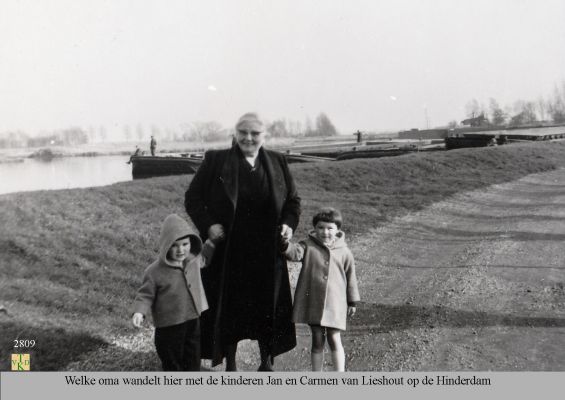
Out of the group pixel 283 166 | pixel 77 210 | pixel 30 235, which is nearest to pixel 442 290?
pixel 283 166

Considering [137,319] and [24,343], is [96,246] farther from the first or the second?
[137,319]

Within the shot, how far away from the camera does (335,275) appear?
3.28 m

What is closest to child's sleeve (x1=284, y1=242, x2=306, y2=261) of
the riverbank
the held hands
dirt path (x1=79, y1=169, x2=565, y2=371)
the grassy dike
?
dirt path (x1=79, y1=169, x2=565, y2=371)

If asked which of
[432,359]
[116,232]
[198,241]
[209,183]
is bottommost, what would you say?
[432,359]

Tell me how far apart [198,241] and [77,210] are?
5.75 meters

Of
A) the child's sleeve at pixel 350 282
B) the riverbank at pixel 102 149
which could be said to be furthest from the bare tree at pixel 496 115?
the child's sleeve at pixel 350 282

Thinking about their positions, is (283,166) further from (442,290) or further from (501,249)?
(501,249)

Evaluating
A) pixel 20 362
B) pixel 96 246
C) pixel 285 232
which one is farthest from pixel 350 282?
pixel 96 246

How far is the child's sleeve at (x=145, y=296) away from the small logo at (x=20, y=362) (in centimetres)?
121

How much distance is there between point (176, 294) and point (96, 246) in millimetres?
4070

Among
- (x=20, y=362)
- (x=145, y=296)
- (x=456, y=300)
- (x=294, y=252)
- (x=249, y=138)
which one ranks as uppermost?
(x=249, y=138)

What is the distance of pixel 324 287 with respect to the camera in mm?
3246

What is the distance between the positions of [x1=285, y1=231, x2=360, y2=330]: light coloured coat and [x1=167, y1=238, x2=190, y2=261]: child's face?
70 cm

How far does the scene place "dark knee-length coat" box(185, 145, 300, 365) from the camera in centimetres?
308
